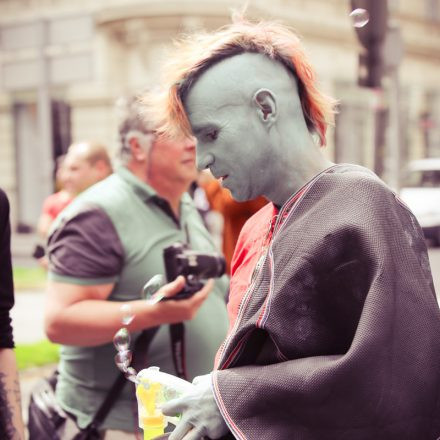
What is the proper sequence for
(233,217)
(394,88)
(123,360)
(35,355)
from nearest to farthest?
(123,360) < (233,217) < (35,355) < (394,88)

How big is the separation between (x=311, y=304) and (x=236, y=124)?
1.11 ft

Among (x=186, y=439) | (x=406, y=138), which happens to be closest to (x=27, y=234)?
(x=406, y=138)

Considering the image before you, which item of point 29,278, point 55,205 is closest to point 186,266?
point 55,205

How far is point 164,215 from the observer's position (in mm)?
2670

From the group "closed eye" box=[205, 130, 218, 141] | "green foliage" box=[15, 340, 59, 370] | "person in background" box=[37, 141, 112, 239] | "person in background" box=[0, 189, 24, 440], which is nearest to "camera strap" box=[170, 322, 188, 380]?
"person in background" box=[0, 189, 24, 440]

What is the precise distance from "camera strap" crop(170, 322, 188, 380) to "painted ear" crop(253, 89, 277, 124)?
1249mm

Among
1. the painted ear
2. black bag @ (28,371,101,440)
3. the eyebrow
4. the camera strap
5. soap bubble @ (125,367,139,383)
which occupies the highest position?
the painted ear

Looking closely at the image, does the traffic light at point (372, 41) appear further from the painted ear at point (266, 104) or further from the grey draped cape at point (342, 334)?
the grey draped cape at point (342, 334)

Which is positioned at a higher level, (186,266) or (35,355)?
(186,266)

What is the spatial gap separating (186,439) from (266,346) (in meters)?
0.19

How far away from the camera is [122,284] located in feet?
8.23

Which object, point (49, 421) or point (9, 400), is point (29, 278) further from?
point (9, 400)

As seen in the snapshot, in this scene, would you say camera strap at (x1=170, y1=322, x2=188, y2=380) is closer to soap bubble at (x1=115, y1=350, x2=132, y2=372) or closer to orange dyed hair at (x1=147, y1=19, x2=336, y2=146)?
soap bubble at (x1=115, y1=350, x2=132, y2=372)

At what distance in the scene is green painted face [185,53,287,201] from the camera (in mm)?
1358
